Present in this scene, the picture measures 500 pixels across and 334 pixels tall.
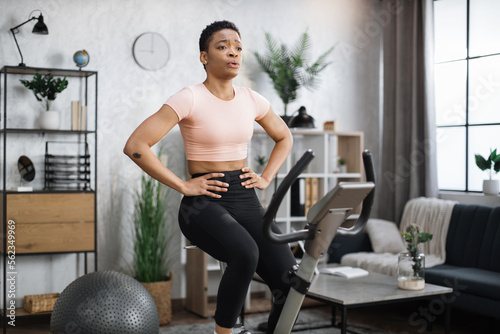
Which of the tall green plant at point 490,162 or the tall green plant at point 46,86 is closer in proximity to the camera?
the tall green plant at point 46,86

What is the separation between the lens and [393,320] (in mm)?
4449

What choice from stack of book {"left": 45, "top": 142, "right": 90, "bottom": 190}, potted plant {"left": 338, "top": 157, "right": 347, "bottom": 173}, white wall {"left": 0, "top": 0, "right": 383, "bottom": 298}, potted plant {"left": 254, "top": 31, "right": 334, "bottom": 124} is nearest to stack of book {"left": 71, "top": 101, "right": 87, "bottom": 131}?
stack of book {"left": 45, "top": 142, "right": 90, "bottom": 190}

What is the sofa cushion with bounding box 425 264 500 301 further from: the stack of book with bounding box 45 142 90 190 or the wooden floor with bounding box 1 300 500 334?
the stack of book with bounding box 45 142 90 190

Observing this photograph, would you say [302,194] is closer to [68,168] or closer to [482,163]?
[482,163]

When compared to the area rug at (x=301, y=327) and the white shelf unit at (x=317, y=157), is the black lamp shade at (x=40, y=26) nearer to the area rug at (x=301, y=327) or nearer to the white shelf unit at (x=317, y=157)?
the white shelf unit at (x=317, y=157)

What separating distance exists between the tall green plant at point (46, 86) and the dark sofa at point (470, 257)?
7.76ft

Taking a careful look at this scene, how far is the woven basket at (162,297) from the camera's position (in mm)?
4359

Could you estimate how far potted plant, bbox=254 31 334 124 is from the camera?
501 centimetres

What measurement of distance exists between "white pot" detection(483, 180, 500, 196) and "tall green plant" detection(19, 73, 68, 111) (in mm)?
3160

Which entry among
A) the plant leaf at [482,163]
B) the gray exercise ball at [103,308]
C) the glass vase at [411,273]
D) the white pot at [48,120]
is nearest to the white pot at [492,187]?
the plant leaf at [482,163]

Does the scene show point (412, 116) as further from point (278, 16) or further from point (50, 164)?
point (50, 164)

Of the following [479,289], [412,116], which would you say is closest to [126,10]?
[412,116]

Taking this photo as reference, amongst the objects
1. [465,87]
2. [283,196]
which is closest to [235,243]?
[283,196]

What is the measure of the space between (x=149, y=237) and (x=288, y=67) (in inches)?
71.1
